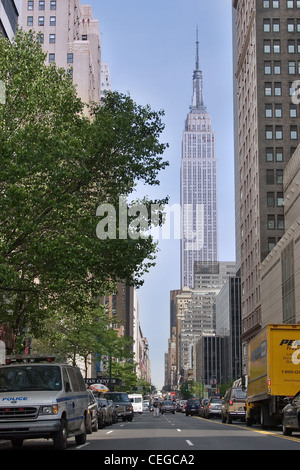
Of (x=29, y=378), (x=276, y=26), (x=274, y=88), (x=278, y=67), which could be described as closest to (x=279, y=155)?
(x=274, y=88)

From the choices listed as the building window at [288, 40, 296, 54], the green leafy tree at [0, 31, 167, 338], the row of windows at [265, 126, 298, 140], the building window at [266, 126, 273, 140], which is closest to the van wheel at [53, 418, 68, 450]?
the green leafy tree at [0, 31, 167, 338]

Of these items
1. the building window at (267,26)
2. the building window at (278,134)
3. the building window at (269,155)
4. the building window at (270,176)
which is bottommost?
the building window at (270,176)

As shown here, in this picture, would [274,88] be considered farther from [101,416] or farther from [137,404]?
[101,416]

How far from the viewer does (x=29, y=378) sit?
1859cm

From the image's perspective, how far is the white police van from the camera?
17.1 metres

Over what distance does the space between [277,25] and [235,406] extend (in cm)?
7747

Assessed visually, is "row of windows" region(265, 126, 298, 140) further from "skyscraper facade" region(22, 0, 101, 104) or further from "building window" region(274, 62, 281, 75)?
"skyscraper facade" region(22, 0, 101, 104)

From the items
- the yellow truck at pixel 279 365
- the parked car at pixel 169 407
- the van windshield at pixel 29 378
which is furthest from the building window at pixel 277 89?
the van windshield at pixel 29 378

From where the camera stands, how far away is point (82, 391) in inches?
844

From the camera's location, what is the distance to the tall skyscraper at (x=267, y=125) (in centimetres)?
9981

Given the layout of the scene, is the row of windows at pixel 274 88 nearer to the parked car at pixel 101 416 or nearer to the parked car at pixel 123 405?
the parked car at pixel 123 405

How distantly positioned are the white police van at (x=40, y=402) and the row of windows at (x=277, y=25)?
92.9m
